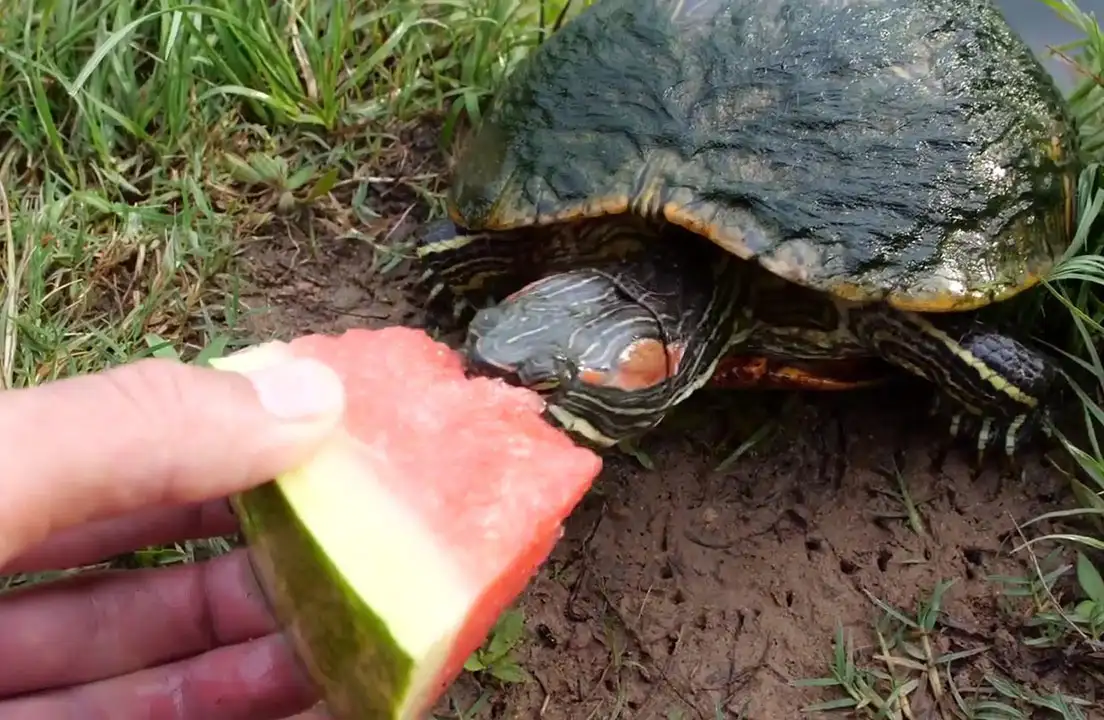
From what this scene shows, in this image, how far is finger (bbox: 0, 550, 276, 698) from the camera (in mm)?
1672

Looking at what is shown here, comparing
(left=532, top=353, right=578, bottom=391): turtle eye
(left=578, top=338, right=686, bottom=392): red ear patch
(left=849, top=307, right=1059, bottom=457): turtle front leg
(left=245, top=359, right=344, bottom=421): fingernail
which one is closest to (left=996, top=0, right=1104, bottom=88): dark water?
(left=849, top=307, right=1059, bottom=457): turtle front leg

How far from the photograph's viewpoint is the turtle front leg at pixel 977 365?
2.08 metres

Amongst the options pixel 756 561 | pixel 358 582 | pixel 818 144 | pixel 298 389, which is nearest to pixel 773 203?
pixel 818 144

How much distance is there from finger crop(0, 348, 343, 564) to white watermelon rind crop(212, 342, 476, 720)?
5 cm

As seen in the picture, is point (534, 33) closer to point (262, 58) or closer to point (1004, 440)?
point (262, 58)

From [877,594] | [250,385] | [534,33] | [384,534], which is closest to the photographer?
[384,534]

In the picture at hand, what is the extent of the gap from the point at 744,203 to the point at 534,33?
1092 millimetres

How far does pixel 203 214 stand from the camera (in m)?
2.54

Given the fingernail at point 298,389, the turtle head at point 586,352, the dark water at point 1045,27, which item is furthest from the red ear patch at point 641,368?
the dark water at point 1045,27

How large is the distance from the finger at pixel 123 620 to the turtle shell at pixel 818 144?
90 cm

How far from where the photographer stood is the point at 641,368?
190 cm

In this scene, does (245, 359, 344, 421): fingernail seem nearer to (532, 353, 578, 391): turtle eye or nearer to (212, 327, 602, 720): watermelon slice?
(212, 327, 602, 720): watermelon slice

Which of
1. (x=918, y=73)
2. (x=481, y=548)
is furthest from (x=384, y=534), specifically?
(x=918, y=73)

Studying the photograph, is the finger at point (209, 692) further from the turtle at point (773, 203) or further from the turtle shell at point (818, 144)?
the turtle shell at point (818, 144)
